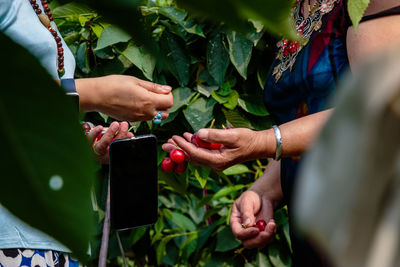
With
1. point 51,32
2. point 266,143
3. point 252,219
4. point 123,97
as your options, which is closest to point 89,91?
point 123,97

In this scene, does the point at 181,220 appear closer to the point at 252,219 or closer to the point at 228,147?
the point at 252,219

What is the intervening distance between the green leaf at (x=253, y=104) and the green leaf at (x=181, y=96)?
0.60 feet

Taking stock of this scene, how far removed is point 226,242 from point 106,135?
923 mm

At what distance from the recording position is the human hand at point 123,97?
3.78ft

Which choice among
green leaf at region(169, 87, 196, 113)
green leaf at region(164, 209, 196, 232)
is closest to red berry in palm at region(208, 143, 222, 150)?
green leaf at region(169, 87, 196, 113)

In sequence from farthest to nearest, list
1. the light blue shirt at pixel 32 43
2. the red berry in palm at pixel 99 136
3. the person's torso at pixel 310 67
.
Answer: the red berry in palm at pixel 99 136 → the person's torso at pixel 310 67 → the light blue shirt at pixel 32 43

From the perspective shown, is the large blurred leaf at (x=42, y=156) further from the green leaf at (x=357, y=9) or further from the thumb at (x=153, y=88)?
the thumb at (x=153, y=88)

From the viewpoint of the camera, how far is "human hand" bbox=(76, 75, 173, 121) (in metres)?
1.15

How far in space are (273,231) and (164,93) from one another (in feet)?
1.70

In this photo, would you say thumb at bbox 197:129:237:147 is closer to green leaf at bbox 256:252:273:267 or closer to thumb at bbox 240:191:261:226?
thumb at bbox 240:191:261:226

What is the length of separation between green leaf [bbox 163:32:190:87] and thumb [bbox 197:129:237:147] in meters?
0.72

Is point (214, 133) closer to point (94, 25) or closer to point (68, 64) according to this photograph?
point (68, 64)

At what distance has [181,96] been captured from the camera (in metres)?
2.11

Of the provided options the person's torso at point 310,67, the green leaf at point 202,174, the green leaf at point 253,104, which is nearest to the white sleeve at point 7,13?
the person's torso at point 310,67
